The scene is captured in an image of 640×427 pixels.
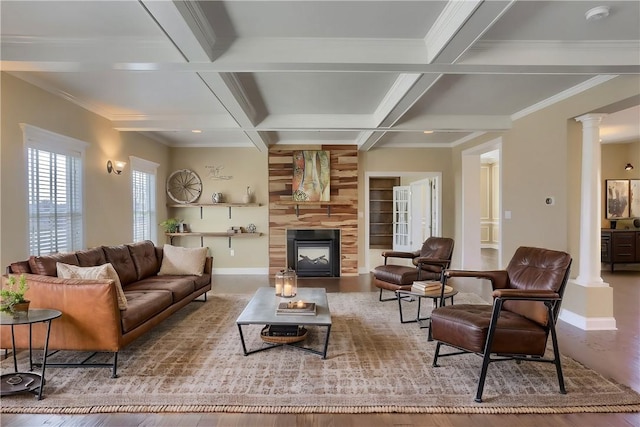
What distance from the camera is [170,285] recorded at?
12.5 feet

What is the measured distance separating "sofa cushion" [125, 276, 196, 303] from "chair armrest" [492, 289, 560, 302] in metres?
3.09

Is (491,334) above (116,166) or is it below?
below

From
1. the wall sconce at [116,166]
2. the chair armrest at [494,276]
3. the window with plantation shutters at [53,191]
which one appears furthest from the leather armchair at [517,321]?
the wall sconce at [116,166]

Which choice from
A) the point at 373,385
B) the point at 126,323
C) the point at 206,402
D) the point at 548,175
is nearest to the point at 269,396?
the point at 206,402

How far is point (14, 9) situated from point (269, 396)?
3071 mm

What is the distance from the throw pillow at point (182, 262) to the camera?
14.5ft

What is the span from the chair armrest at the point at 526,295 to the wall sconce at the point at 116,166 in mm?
4989

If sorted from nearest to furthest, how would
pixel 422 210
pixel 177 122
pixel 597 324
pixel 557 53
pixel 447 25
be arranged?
1. pixel 447 25
2. pixel 557 53
3. pixel 597 324
4. pixel 177 122
5. pixel 422 210

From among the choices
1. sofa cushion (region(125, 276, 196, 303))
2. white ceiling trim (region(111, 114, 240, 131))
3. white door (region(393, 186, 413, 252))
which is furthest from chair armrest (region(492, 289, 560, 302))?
white door (region(393, 186, 413, 252))

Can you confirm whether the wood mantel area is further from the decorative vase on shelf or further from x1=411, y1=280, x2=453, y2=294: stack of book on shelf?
x1=411, y1=280, x2=453, y2=294: stack of book on shelf

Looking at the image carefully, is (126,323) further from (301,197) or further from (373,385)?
(301,197)

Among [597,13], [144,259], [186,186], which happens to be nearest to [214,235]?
[186,186]

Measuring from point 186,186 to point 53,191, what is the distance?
3.04 meters

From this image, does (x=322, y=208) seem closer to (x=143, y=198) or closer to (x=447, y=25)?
(x=143, y=198)
